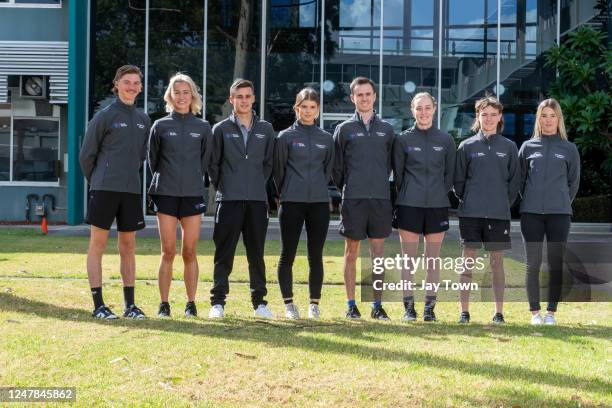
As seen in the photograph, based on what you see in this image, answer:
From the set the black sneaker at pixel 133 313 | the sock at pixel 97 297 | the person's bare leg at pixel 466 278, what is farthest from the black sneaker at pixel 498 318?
the sock at pixel 97 297

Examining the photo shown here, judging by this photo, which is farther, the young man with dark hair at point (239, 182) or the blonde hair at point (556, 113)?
the blonde hair at point (556, 113)

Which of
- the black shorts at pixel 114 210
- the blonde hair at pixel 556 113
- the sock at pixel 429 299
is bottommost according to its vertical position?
the sock at pixel 429 299

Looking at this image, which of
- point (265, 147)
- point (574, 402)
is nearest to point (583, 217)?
point (265, 147)

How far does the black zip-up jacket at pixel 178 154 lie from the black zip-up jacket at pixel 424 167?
5.22 feet

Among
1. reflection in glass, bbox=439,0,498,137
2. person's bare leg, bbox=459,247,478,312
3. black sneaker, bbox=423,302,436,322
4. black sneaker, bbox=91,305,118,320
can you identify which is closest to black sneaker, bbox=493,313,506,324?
person's bare leg, bbox=459,247,478,312

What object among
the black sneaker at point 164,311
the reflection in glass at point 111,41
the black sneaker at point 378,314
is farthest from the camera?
the reflection in glass at point 111,41

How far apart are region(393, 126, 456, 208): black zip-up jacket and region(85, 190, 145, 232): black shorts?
2121mm

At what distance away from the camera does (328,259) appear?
37.5 ft

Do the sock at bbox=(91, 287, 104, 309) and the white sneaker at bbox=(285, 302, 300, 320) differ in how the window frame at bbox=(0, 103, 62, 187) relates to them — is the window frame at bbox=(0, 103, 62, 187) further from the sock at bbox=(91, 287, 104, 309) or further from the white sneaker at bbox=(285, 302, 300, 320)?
the white sneaker at bbox=(285, 302, 300, 320)

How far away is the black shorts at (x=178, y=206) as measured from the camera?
608 centimetres

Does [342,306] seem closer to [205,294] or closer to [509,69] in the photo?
[205,294]

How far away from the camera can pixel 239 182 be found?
6176 millimetres

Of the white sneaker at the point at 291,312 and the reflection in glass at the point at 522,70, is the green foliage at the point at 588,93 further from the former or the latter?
the white sneaker at the point at 291,312

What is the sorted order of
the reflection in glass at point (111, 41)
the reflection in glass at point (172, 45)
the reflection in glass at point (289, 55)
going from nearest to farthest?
the reflection in glass at point (289, 55) → the reflection in glass at point (172, 45) → the reflection in glass at point (111, 41)
